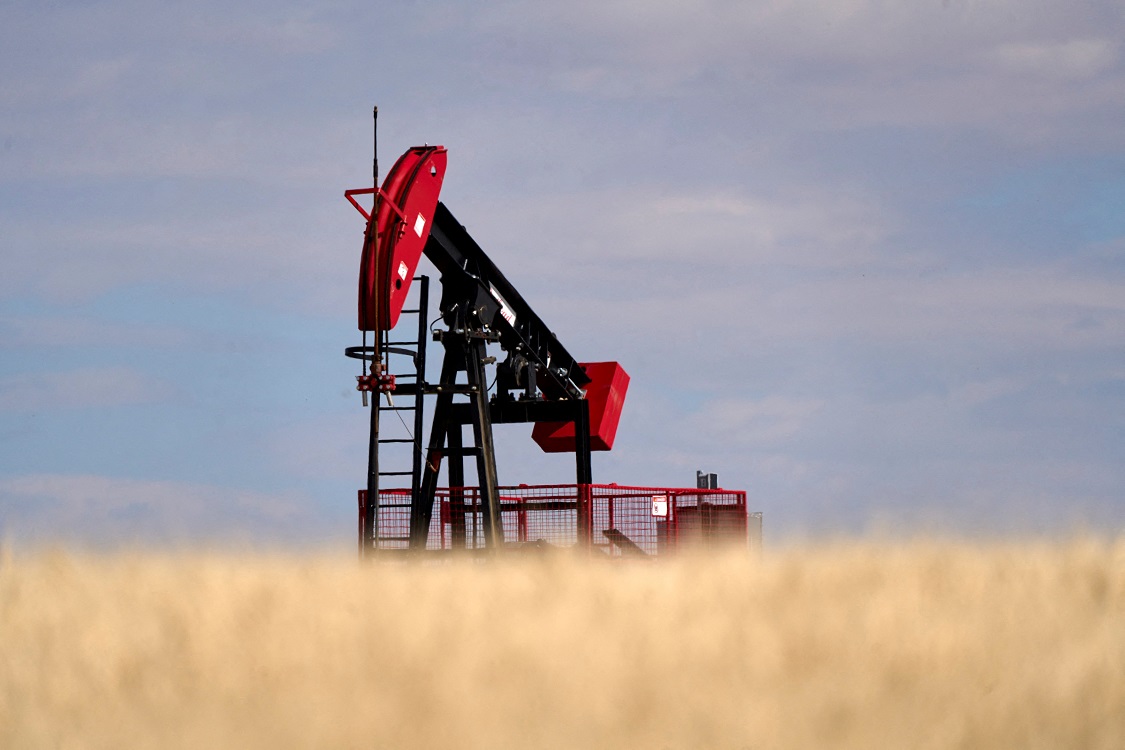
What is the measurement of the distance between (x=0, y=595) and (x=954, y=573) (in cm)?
599

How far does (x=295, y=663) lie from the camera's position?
738 cm

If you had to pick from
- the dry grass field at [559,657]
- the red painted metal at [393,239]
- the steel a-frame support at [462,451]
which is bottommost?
the dry grass field at [559,657]

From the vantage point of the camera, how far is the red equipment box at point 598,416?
703 inches

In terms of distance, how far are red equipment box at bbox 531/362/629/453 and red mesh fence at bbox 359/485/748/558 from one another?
73.5 inches

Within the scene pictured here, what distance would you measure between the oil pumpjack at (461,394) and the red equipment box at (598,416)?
0.42 m

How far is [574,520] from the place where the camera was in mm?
15305

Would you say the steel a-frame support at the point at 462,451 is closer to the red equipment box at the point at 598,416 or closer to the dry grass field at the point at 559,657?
the red equipment box at the point at 598,416

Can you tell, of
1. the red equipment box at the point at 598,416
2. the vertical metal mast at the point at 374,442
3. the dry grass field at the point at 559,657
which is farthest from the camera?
the red equipment box at the point at 598,416

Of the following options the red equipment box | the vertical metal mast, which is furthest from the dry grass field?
the red equipment box

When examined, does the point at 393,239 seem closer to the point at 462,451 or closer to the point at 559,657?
the point at 462,451

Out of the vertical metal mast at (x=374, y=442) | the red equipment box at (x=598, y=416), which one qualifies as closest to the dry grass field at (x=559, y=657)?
the vertical metal mast at (x=374, y=442)

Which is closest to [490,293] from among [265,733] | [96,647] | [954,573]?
[954,573]

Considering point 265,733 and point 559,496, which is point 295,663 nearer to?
point 265,733

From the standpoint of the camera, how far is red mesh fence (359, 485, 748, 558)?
49.5ft
